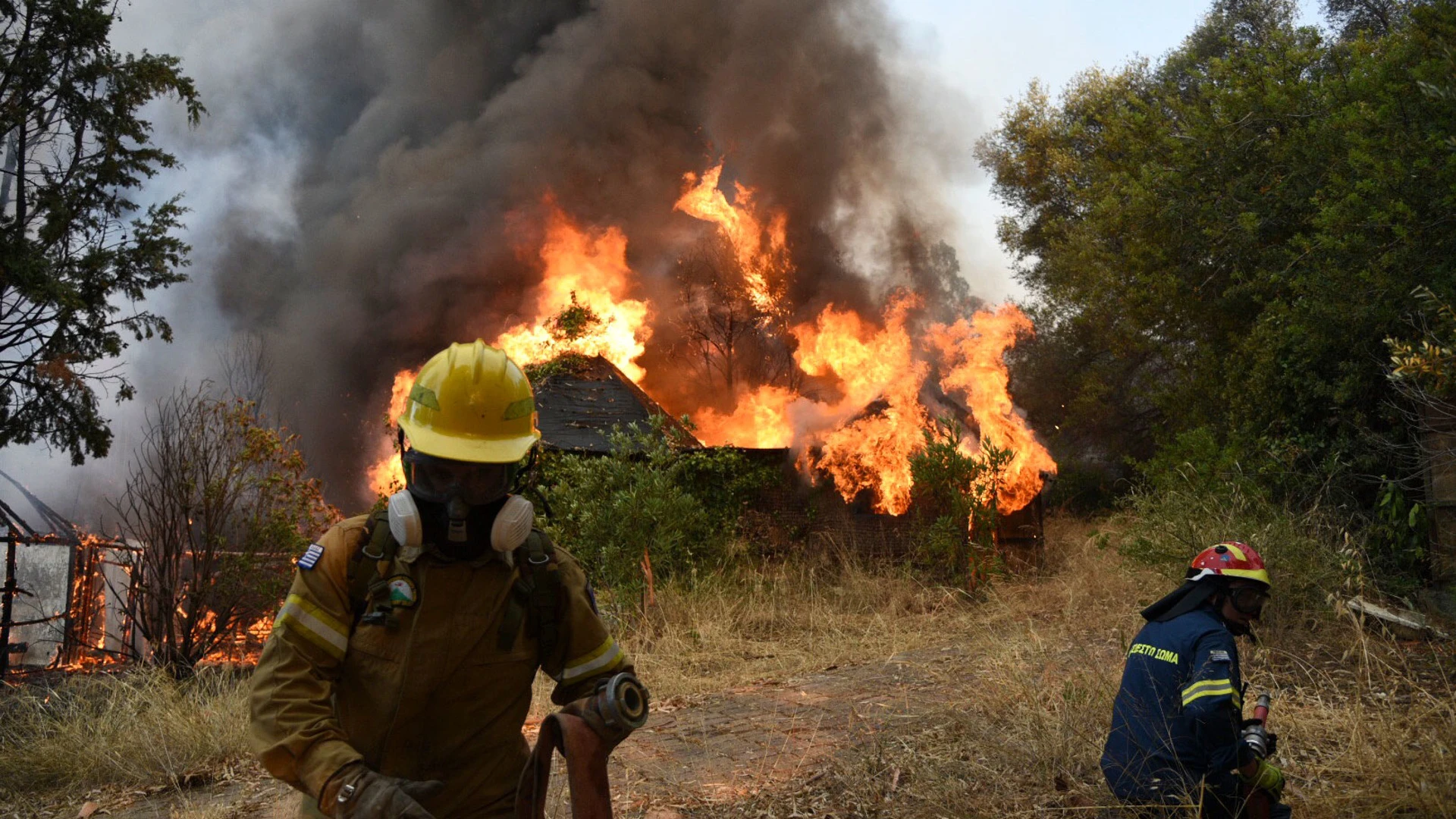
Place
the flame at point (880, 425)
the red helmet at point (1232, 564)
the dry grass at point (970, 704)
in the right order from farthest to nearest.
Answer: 1. the flame at point (880, 425)
2. the dry grass at point (970, 704)
3. the red helmet at point (1232, 564)

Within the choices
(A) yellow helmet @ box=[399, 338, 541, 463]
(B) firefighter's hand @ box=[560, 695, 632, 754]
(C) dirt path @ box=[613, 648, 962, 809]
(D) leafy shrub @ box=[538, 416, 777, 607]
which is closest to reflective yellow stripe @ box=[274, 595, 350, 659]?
(A) yellow helmet @ box=[399, 338, 541, 463]

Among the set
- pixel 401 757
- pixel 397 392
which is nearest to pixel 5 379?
pixel 397 392

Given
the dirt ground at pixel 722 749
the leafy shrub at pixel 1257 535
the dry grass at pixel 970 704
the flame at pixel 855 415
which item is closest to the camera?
the dry grass at pixel 970 704

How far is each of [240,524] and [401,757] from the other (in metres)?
7.43

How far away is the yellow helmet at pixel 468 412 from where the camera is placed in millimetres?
2400

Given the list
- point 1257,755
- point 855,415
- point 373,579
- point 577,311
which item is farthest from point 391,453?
point 1257,755

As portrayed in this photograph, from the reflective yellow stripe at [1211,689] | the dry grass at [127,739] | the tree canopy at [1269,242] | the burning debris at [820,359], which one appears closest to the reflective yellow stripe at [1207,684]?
the reflective yellow stripe at [1211,689]

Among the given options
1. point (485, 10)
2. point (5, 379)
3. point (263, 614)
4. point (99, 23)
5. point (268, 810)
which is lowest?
point (268, 810)

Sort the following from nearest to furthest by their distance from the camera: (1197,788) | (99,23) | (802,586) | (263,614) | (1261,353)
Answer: (1197,788)
(263,614)
(1261,353)
(802,586)
(99,23)

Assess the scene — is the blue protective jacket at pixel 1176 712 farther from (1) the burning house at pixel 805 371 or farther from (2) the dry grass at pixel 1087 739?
(1) the burning house at pixel 805 371

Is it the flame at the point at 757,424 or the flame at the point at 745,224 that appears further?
the flame at the point at 745,224

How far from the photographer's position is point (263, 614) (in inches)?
341

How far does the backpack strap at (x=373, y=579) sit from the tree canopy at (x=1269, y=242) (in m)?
5.92

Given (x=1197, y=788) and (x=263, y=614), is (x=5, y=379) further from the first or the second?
(x=1197, y=788)
